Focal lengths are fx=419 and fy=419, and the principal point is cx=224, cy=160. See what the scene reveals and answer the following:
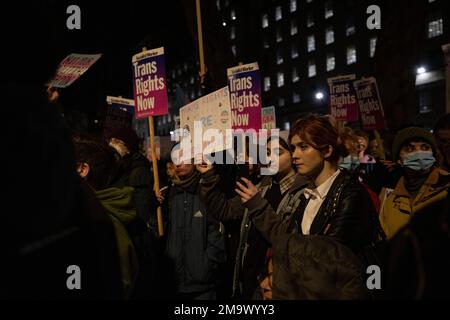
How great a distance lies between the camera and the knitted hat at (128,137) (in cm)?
538

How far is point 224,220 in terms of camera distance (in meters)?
3.92

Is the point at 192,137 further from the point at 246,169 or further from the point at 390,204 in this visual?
A: the point at 390,204

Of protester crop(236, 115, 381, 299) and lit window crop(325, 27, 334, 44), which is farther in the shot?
lit window crop(325, 27, 334, 44)

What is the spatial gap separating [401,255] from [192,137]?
351 cm

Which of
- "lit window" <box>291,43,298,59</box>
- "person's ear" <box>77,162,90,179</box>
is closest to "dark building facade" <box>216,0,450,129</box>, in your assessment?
"lit window" <box>291,43,298,59</box>

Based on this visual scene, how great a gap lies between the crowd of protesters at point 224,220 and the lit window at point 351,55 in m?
51.6

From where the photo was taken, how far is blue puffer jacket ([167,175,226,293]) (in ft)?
13.3

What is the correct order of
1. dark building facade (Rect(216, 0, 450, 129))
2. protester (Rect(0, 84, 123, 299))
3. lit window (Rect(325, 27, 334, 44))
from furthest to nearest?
lit window (Rect(325, 27, 334, 44))
dark building facade (Rect(216, 0, 450, 129))
protester (Rect(0, 84, 123, 299))

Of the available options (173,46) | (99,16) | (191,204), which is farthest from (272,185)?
(173,46)

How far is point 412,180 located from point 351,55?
54.0 metres

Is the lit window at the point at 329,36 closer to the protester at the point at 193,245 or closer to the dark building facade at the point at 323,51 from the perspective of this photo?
the dark building facade at the point at 323,51

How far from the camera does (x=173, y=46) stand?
18.3 metres

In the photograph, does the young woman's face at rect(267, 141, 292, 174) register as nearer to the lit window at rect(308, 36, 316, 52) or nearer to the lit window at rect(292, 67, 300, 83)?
the lit window at rect(308, 36, 316, 52)

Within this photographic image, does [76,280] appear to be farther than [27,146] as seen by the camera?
Yes
